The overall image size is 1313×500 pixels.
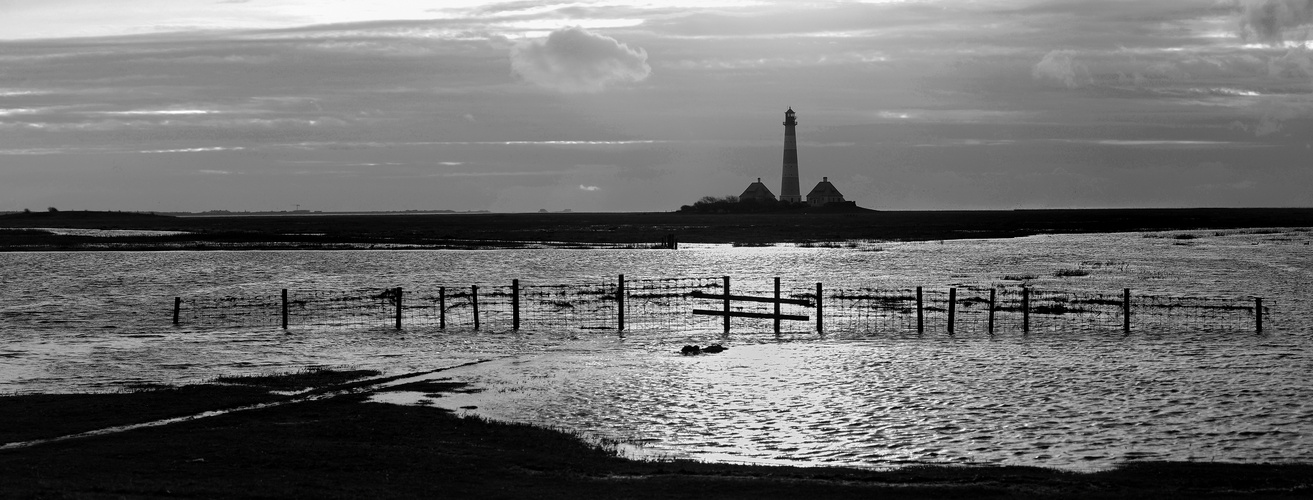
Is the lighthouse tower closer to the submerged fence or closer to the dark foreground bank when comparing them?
the submerged fence

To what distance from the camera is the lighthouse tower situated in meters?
183

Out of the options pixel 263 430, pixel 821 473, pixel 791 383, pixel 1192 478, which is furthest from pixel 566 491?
pixel 791 383

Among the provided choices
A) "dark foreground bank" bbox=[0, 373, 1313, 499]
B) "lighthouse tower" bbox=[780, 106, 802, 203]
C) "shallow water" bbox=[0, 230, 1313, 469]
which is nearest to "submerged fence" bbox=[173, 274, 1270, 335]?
"shallow water" bbox=[0, 230, 1313, 469]

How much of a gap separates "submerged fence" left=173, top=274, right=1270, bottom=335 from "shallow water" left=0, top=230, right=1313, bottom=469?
1233 millimetres

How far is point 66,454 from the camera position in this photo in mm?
16391

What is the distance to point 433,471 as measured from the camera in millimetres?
16016

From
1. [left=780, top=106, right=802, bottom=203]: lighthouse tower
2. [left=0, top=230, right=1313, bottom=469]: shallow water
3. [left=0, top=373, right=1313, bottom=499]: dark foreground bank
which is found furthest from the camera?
[left=780, top=106, right=802, bottom=203]: lighthouse tower

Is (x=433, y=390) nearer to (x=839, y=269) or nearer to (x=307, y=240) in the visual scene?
(x=839, y=269)

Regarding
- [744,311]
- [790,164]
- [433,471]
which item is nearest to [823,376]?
[433,471]

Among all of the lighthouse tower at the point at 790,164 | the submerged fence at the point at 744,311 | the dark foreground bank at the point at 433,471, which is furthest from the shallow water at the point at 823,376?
the lighthouse tower at the point at 790,164

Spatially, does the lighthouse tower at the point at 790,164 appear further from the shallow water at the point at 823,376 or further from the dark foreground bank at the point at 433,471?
the dark foreground bank at the point at 433,471

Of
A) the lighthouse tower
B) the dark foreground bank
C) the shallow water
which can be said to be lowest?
the shallow water

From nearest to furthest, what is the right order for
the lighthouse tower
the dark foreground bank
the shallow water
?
the dark foreground bank → the shallow water → the lighthouse tower

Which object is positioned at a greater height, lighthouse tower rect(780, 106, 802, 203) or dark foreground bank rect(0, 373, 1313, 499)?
lighthouse tower rect(780, 106, 802, 203)
